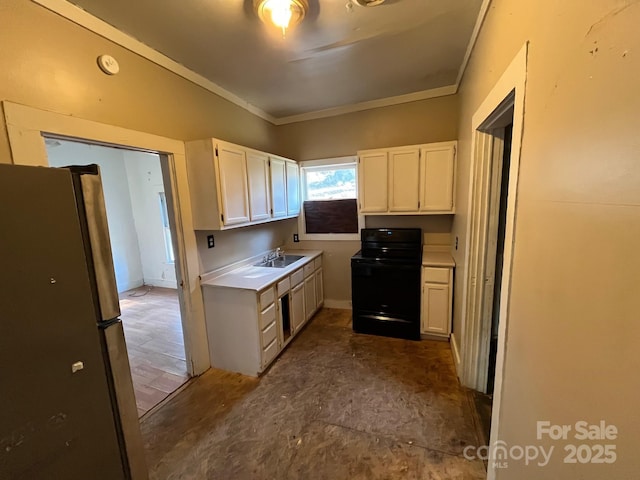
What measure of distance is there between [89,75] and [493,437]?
3.07 m

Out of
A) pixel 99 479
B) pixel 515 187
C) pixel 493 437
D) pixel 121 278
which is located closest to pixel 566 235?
pixel 515 187

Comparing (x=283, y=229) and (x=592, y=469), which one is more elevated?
(x=283, y=229)

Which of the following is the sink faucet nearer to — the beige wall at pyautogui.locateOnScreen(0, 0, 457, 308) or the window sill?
the beige wall at pyautogui.locateOnScreen(0, 0, 457, 308)

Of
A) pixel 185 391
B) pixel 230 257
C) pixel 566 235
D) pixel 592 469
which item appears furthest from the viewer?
pixel 230 257

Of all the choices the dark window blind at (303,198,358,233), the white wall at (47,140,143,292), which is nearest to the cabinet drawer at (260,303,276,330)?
the dark window blind at (303,198,358,233)

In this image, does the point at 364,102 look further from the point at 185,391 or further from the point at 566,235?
the point at 185,391

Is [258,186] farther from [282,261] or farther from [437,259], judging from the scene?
[437,259]

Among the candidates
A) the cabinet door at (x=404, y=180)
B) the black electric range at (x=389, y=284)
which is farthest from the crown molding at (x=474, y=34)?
the black electric range at (x=389, y=284)

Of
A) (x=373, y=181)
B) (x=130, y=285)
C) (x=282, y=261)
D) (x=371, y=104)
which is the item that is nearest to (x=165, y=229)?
(x=130, y=285)

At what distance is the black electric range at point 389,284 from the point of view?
2893mm

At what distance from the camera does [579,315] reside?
652 millimetres

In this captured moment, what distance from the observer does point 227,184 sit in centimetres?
238

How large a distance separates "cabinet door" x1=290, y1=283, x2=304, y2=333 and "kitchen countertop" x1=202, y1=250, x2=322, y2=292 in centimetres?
27

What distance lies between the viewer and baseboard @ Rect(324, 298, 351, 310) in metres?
3.82
